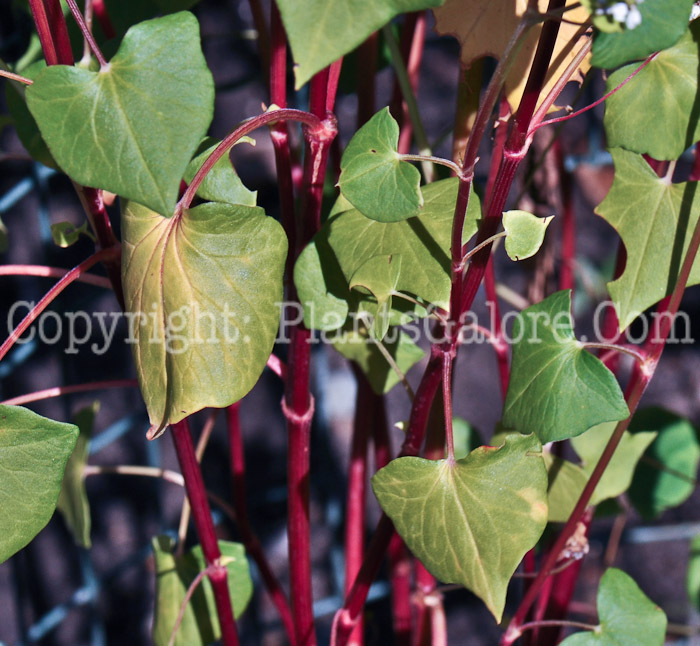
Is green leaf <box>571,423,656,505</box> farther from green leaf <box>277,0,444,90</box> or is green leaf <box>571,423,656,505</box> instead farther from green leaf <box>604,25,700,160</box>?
green leaf <box>277,0,444,90</box>

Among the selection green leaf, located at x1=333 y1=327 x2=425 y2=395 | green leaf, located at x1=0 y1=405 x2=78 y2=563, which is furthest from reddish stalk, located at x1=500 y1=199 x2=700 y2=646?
green leaf, located at x1=0 y1=405 x2=78 y2=563

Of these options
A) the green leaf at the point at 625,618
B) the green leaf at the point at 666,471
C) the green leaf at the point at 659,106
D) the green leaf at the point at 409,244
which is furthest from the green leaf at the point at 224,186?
the green leaf at the point at 666,471

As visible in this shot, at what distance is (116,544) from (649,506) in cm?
78

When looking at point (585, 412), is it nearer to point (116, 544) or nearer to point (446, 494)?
point (446, 494)

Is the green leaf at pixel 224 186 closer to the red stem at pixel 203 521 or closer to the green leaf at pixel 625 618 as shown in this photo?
the red stem at pixel 203 521

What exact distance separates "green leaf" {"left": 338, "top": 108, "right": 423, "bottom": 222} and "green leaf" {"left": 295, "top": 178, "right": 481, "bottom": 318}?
1.4 inches

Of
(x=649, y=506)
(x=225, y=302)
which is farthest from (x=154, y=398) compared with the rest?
(x=649, y=506)

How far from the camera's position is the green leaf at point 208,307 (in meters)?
0.28

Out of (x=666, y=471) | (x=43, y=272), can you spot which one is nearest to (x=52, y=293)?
(x=43, y=272)

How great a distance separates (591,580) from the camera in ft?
3.50

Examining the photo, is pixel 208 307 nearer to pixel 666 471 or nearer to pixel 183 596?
pixel 183 596

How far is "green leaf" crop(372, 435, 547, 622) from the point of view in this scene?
0.94 ft

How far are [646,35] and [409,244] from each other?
13 cm

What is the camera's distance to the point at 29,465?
0.30 m
